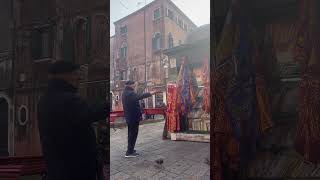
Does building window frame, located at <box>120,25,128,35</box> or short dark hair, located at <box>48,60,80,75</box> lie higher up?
building window frame, located at <box>120,25,128,35</box>

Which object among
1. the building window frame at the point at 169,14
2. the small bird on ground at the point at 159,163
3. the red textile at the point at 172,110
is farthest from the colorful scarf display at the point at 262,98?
the red textile at the point at 172,110

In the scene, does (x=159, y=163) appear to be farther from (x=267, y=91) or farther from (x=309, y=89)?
(x=309, y=89)

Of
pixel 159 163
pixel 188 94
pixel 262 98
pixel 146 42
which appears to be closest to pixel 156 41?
pixel 146 42

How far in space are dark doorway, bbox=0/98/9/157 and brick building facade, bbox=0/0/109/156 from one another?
0.07 m

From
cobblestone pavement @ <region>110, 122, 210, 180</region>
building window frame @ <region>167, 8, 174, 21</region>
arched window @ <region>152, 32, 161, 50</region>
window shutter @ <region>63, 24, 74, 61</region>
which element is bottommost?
cobblestone pavement @ <region>110, 122, 210, 180</region>

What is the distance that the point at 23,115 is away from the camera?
10.7 feet

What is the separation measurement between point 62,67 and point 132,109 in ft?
5.76

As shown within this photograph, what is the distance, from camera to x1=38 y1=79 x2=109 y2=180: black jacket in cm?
260

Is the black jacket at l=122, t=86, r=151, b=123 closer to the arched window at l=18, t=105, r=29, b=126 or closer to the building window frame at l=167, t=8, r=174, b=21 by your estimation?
the building window frame at l=167, t=8, r=174, b=21

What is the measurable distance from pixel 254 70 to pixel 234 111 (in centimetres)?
36

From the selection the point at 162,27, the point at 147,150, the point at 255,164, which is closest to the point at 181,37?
the point at 162,27

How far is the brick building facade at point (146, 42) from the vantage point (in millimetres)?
4121

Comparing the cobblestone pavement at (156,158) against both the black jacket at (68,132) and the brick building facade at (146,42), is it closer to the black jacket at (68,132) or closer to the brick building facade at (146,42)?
the brick building facade at (146,42)

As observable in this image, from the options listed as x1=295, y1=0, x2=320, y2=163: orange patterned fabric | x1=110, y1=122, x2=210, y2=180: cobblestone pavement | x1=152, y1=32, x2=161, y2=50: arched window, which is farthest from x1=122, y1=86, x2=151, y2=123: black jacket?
x1=295, y1=0, x2=320, y2=163: orange patterned fabric
